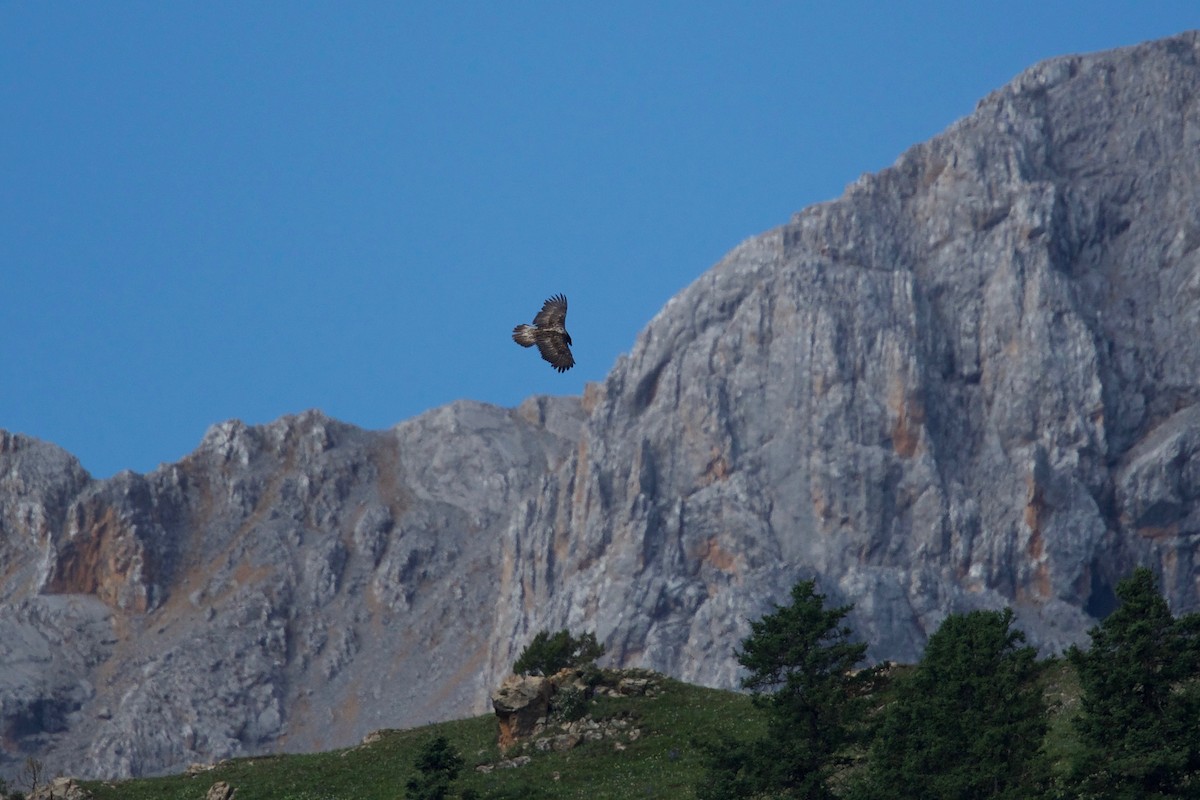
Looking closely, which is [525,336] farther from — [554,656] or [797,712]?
[554,656]

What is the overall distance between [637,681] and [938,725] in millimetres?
25471

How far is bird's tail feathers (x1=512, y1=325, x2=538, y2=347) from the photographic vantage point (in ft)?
160

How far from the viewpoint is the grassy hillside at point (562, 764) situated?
212ft

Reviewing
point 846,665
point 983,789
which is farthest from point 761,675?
point 983,789

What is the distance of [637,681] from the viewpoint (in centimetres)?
7700

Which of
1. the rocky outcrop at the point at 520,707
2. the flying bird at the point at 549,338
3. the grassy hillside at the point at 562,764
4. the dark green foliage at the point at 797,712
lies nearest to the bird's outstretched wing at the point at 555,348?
the flying bird at the point at 549,338

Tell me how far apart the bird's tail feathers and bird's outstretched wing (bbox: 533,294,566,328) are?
11.8 inches

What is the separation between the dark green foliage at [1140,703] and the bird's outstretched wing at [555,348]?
14569 millimetres

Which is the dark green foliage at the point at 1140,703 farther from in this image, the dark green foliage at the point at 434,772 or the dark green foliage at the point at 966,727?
the dark green foliage at the point at 434,772

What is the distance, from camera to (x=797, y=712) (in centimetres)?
5447

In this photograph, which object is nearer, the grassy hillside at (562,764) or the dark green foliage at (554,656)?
the grassy hillside at (562,764)

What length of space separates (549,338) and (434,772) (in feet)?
56.4

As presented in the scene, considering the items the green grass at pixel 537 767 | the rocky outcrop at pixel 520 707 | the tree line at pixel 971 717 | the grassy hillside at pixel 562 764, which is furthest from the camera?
the rocky outcrop at pixel 520 707

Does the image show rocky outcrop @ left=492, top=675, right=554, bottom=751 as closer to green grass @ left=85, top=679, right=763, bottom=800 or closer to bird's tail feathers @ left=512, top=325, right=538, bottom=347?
green grass @ left=85, top=679, right=763, bottom=800
